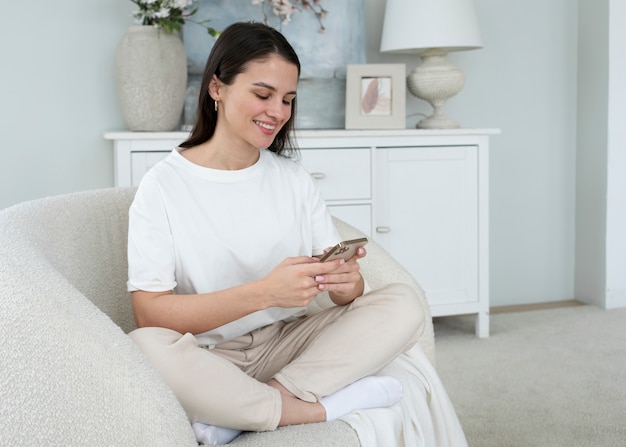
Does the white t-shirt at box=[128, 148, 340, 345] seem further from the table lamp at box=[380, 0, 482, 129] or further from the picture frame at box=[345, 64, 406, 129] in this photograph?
the table lamp at box=[380, 0, 482, 129]

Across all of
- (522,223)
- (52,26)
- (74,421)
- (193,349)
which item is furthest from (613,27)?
(74,421)

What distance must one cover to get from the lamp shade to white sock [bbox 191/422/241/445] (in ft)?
6.62

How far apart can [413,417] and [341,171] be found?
1.55 m

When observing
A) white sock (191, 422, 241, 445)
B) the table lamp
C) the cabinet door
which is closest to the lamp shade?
Result: the table lamp

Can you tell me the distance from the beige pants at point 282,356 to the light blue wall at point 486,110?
1.56 m

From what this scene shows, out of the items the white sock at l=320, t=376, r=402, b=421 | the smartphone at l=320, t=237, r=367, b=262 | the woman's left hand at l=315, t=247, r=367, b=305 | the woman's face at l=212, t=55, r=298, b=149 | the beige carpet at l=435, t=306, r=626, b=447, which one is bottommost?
the beige carpet at l=435, t=306, r=626, b=447

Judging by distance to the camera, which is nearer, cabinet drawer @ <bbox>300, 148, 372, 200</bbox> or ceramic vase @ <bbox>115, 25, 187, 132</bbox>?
ceramic vase @ <bbox>115, 25, 187, 132</bbox>

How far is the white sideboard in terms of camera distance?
9.61 feet

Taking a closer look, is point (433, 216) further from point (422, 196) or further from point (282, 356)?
point (282, 356)

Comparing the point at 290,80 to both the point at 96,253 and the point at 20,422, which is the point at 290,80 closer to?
the point at 96,253

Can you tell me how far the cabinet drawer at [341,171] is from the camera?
2900 millimetres

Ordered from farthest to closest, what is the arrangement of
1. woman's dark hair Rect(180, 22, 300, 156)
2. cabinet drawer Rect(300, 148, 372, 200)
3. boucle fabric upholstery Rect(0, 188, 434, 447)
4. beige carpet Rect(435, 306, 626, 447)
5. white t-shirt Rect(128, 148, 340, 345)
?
cabinet drawer Rect(300, 148, 372, 200), beige carpet Rect(435, 306, 626, 447), woman's dark hair Rect(180, 22, 300, 156), white t-shirt Rect(128, 148, 340, 345), boucle fabric upholstery Rect(0, 188, 434, 447)

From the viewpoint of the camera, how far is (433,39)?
3031 millimetres

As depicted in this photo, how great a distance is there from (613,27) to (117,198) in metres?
2.46
